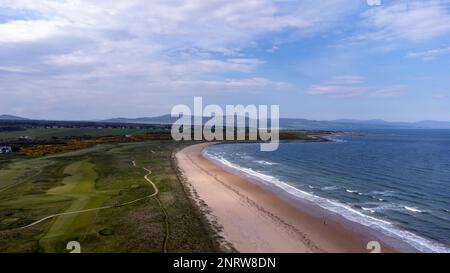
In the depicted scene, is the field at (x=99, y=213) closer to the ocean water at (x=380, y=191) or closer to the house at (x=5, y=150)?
the ocean water at (x=380, y=191)

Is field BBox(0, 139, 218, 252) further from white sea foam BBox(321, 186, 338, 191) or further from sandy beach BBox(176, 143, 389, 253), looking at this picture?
white sea foam BBox(321, 186, 338, 191)

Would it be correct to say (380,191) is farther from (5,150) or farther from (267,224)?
(5,150)

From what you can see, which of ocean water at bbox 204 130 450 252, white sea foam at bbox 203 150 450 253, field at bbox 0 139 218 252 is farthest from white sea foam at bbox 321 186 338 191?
field at bbox 0 139 218 252

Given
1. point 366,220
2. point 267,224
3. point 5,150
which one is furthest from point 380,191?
point 5,150
